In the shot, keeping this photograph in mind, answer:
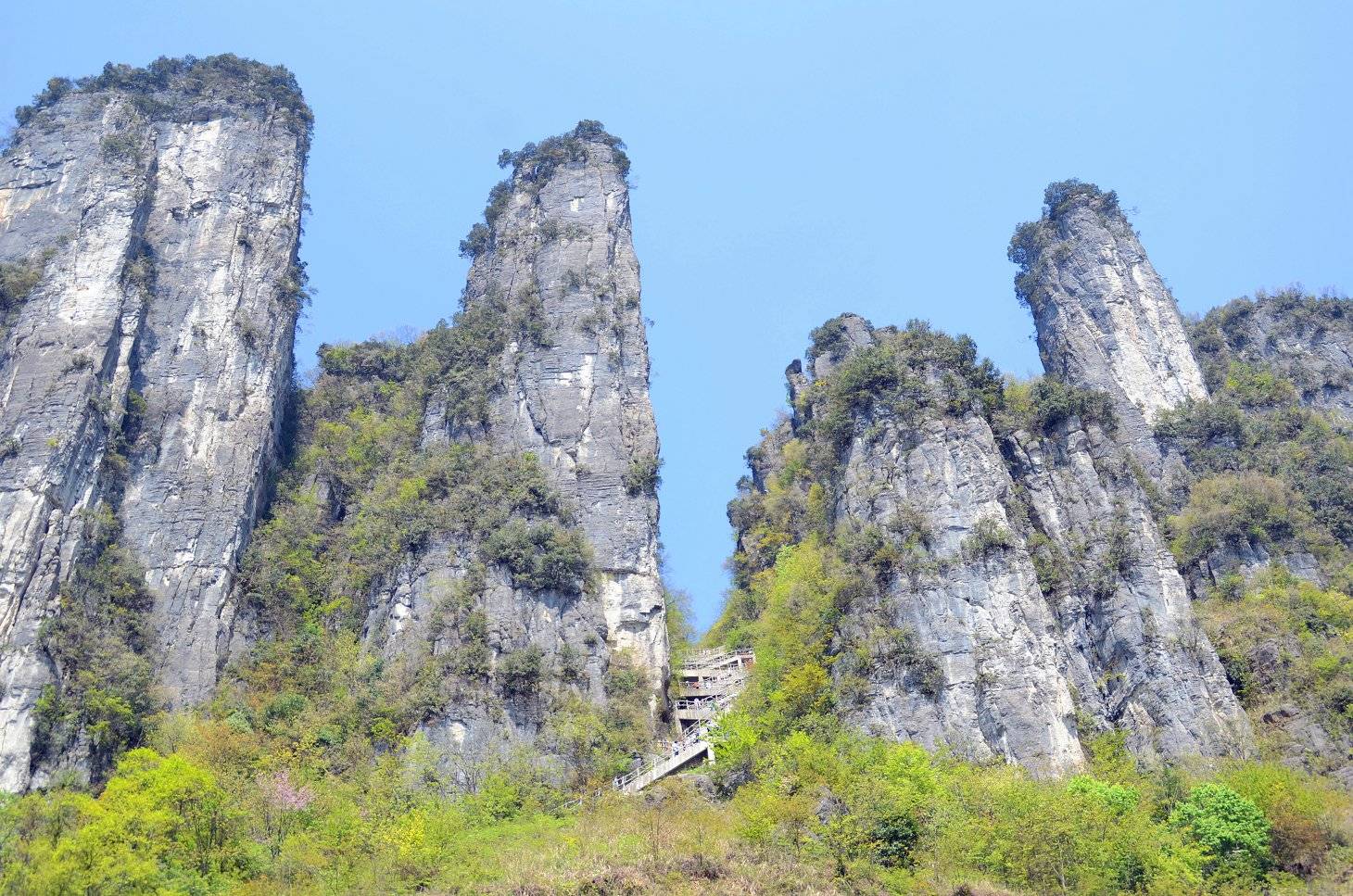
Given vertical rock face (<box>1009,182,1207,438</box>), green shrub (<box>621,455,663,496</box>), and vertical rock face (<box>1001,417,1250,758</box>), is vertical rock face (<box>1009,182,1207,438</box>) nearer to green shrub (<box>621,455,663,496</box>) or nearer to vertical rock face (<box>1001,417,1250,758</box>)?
vertical rock face (<box>1001,417,1250,758</box>)

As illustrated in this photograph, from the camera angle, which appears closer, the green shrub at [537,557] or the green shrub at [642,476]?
the green shrub at [537,557]

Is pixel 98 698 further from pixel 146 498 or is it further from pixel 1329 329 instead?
pixel 1329 329

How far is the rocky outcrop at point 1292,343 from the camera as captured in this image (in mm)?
60000

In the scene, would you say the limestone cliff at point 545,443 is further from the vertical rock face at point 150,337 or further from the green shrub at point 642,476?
the vertical rock face at point 150,337

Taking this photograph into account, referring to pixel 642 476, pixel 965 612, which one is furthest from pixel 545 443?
pixel 965 612

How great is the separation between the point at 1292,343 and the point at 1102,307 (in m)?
10.8

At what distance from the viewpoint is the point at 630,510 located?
4900 centimetres

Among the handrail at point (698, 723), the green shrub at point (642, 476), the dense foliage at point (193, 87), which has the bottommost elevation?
the handrail at point (698, 723)

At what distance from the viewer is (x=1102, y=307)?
60656 millimetres

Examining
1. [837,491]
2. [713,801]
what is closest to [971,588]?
[837,491]

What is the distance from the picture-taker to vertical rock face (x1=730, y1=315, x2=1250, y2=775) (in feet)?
122

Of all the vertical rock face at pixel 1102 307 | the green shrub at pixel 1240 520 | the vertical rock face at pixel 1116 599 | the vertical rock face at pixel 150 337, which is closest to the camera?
the vertical rock face at pixel 1116 599

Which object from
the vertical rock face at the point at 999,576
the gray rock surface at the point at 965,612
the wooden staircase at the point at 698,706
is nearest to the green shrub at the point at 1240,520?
the vertical rock face at the point at 999,576

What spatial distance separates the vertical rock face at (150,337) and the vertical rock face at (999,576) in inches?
941
